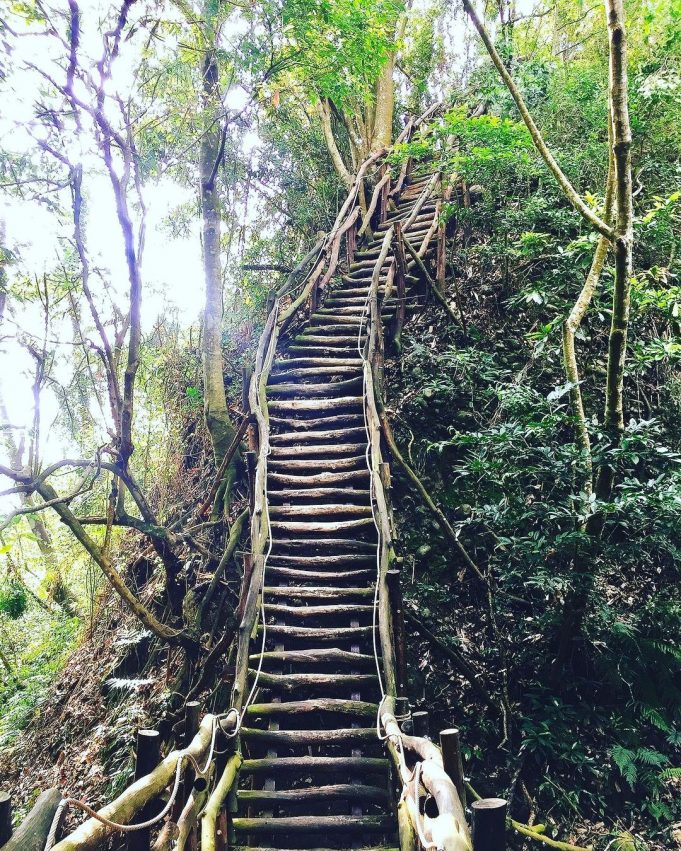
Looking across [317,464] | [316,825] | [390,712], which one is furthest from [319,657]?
[317,464]

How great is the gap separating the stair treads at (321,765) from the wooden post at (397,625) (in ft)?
2.24

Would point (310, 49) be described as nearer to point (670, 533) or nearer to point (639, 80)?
point (639, 80)

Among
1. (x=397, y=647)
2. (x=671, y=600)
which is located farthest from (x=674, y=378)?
(x=397, y=647)

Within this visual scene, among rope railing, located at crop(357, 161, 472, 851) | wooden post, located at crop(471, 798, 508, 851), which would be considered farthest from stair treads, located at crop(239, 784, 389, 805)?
wooden post, located at crop(471, 798, 508, 851)

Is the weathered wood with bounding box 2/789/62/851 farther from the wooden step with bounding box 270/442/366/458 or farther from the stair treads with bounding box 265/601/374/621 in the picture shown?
the wooden step with bounding box 270/442/366/458

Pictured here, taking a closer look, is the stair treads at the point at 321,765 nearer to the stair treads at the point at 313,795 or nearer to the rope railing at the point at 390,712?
the stair treads at the point at 313,795

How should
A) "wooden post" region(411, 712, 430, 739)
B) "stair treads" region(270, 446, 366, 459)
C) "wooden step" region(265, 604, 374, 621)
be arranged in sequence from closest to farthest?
"wooden post" region(411, 712, 430, 739) < "wooden step" region(265, 604, 374, 621) < "stair treads" region(270, 446, 366, 459)

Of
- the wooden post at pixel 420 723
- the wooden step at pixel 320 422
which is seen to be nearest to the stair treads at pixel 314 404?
the wooden step at pixel 320 422

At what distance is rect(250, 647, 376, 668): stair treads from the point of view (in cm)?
450

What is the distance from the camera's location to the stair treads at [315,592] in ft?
16.2

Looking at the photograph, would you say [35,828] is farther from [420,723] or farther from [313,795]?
[420,723]

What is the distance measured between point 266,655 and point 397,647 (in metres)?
1.13

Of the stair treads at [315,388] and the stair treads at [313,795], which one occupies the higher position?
the stair treads at [315,388]

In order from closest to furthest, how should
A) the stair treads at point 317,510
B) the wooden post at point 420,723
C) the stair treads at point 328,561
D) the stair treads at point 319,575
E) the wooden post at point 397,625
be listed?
the wooden post at point 420,723 → the wooden post at point 397,625 → the stair treads at point 319,575 → the stair treads at point 328,561 → the stair treads at point 317,510
